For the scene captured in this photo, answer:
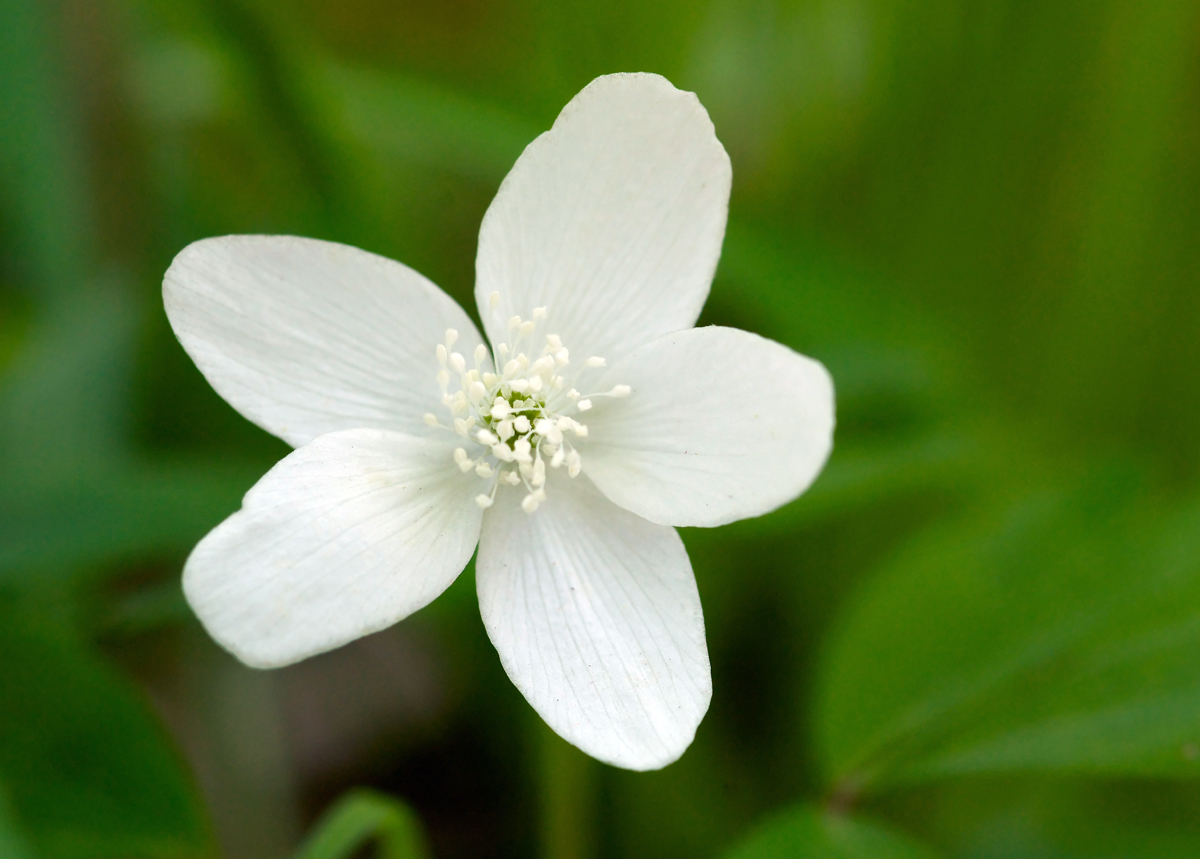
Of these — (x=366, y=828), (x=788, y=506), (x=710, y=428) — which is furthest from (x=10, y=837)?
(x=788, y=506)

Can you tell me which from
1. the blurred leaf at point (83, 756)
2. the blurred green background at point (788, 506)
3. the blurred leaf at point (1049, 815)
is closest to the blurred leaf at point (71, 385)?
the blurred green background at point (788, 506)

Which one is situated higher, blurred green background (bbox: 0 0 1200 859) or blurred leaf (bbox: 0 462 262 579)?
blurred green background (bbox: 0 0 1200 859)

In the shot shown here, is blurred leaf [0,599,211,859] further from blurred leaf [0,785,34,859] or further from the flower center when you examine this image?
the flower center

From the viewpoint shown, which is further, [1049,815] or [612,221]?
[1049,815]

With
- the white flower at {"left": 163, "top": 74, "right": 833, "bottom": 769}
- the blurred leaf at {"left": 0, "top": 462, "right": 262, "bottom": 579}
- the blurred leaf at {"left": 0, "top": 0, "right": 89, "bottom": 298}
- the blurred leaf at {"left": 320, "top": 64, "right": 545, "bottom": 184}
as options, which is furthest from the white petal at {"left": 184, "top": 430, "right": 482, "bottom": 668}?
the blurred leaf at {"left": 0, "top": 0, "right": 89, "bottom": 298}

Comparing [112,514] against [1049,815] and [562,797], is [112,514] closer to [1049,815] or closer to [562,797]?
[562,797]

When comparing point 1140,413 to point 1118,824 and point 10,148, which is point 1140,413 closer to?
point 1118,824

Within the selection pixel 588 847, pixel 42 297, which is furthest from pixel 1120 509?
pixel 42 297
